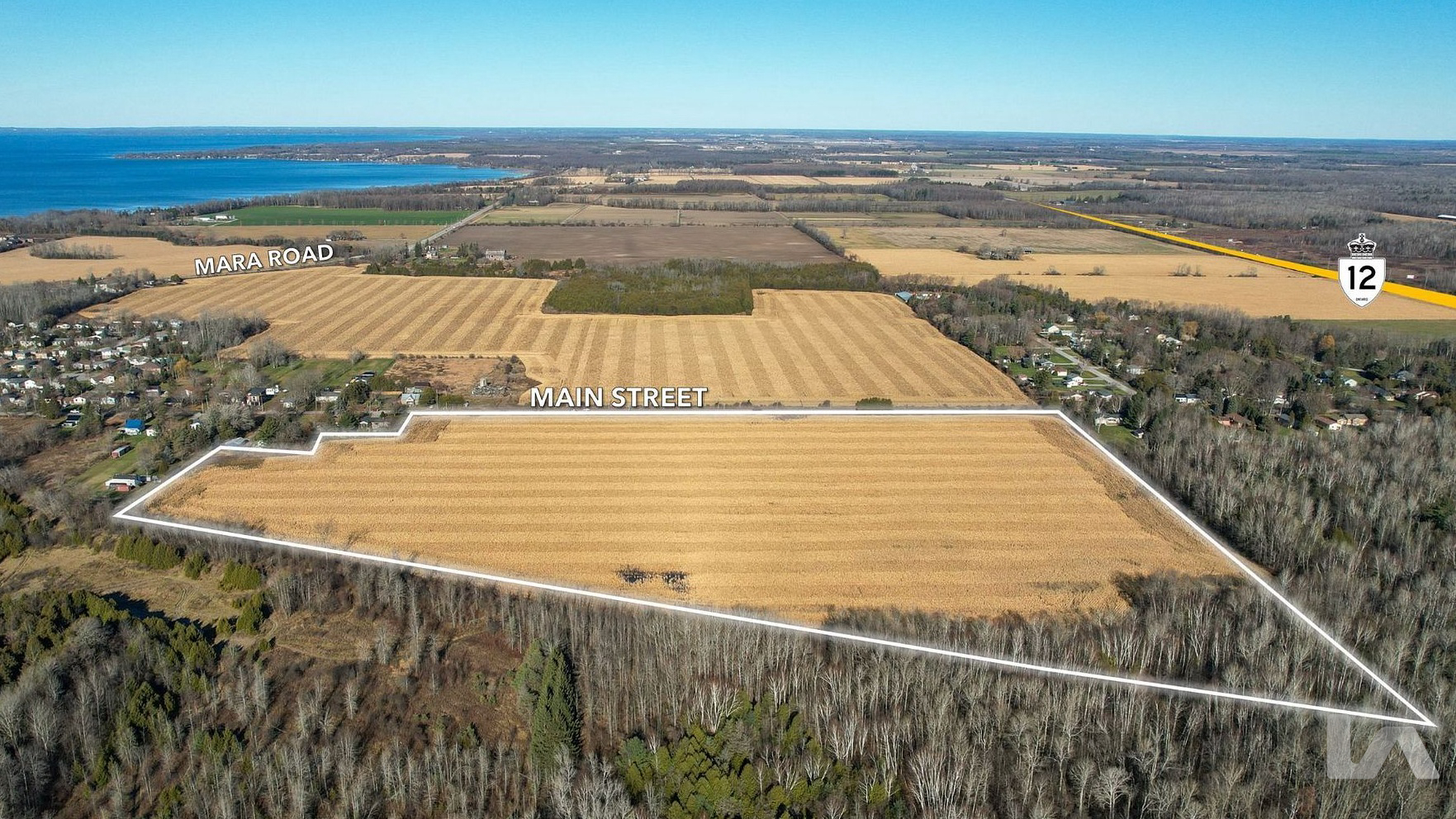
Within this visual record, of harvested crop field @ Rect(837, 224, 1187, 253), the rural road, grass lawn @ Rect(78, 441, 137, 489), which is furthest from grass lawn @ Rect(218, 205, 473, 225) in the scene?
grass lawn @ Rect(78, 441, 137, 489)

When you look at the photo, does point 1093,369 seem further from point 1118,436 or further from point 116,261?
point 116,261

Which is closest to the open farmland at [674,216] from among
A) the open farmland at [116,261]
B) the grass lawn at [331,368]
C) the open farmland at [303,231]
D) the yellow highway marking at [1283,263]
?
the open farmland at [303,231]

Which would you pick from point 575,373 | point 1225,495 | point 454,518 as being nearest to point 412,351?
point 575,373

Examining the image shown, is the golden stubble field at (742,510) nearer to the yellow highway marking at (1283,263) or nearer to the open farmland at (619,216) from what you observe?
the yellow highway marking at (1283,263)

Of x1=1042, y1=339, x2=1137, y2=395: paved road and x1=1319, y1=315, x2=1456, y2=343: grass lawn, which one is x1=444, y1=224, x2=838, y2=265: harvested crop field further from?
x1=1319, y1=315, x2=1456, y2=343: grass lawn

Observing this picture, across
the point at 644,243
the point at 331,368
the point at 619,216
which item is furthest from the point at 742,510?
the point at 619,216
